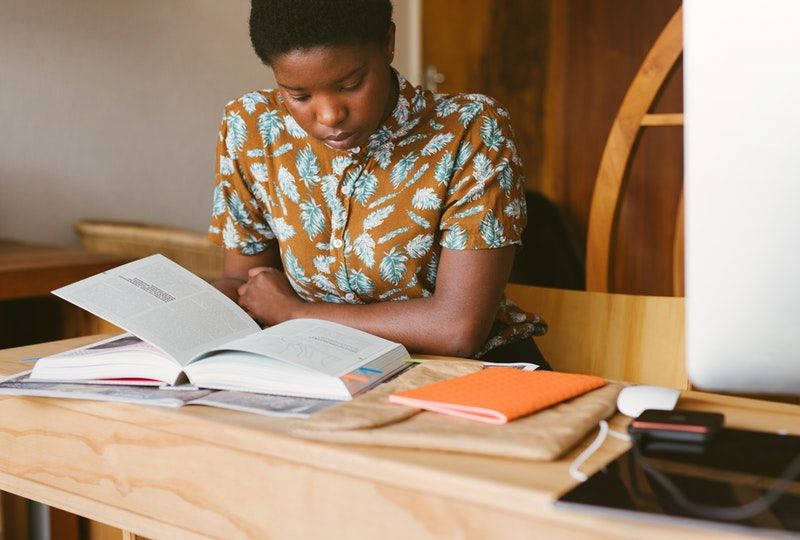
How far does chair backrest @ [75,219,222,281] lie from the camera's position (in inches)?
89.4

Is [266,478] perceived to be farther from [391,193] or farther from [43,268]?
[43,268]

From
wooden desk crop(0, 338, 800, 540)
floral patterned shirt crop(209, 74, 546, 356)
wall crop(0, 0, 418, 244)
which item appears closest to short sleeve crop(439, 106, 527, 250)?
floral patterned shirt crop(209, 74, 546, 356)

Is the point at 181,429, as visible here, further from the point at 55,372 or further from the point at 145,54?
the point at 145,54

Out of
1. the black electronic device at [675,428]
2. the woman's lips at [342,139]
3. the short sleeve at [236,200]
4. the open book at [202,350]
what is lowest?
the black electronic device at [675,428]

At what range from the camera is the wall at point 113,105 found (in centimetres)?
237

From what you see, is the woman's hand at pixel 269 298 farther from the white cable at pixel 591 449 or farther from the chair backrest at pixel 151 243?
the chair backrest at pixel 151 243

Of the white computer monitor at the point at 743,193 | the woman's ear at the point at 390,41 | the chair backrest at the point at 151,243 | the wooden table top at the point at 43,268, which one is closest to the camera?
the white computer monitor at the point at 743,193

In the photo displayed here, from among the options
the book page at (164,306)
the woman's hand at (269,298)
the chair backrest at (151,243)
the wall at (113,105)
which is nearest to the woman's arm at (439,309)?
the woman's hand at (269,298)

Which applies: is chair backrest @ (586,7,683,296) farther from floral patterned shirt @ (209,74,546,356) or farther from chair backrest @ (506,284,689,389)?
floral patterned shirt @ (209,74,546,356)

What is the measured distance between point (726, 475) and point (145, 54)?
2.32 m

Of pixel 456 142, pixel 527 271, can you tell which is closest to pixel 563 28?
pixel 527 271

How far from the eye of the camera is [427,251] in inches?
56.9

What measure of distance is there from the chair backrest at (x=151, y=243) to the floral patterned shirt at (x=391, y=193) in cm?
73

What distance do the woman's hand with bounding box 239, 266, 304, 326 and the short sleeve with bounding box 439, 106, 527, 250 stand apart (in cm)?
25
